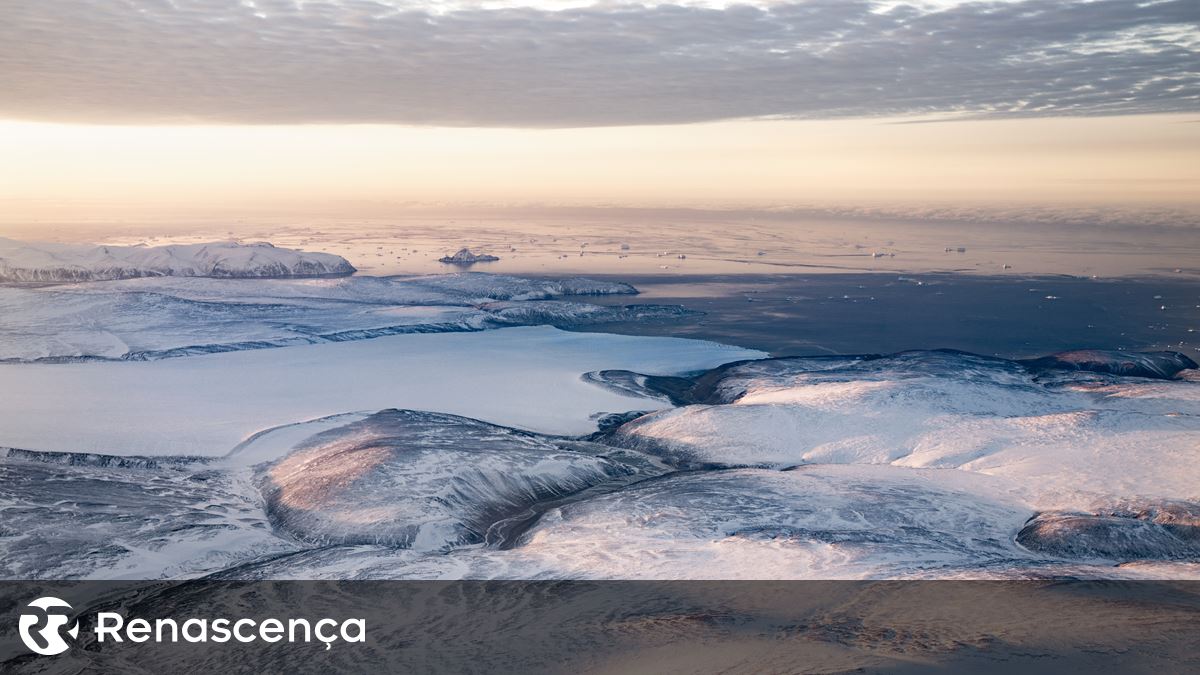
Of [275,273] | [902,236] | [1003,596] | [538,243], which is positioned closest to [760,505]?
[1003,596]

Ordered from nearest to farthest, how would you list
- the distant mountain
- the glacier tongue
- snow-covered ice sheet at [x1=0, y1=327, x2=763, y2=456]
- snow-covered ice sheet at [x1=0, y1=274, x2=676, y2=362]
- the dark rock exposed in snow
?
the glacier tongue → snow-covered ice sheet at [x1=0, y1=327, x2=763, y2=456] → snow-covered ice sheet at [x1=0, y1=274, x2=676, y2=362] → the distant mountain → the dark rock exposed in snow

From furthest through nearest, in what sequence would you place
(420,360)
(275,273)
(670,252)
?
(670,252)
(275,273)
(420,360)

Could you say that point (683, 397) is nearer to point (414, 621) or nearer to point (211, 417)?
point (211, 417)

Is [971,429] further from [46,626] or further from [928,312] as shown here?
[928,312]

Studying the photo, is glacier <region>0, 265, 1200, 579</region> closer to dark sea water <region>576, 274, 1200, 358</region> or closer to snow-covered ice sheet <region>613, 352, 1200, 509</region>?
snow-covered ice sheet <region>613, 352, 1200, 509</region>

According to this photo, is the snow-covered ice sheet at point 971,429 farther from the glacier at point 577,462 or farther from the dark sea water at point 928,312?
the dark sea water at point 928,312

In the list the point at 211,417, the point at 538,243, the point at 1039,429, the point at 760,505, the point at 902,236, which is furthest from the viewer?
the point at 902,236

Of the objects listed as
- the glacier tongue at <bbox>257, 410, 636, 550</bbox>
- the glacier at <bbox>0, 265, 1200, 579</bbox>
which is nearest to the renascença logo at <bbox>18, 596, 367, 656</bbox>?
the glacier at <bbox>0, 265, 1200, 579</bbox>
